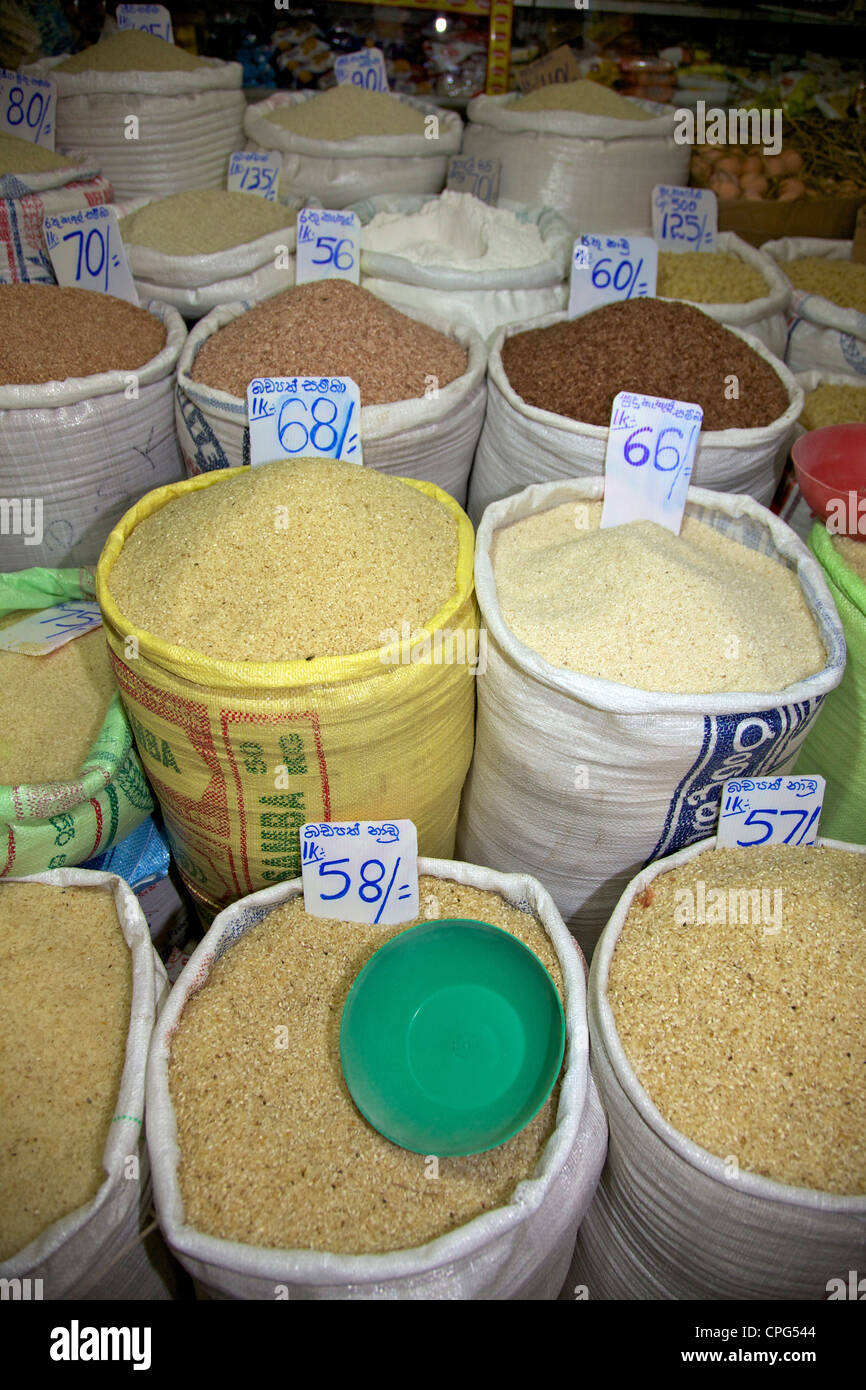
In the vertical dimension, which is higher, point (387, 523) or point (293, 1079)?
point (387, 523)

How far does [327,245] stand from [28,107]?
0.94 meters

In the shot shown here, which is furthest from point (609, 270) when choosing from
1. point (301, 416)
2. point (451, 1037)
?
point (451, 1037)

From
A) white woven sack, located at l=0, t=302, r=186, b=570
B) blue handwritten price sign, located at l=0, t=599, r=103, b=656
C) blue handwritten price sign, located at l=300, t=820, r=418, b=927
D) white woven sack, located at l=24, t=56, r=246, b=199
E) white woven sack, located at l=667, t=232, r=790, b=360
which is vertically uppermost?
white woven sack, located at l=24, t=56, r=246, b=199

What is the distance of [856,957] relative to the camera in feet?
3.14

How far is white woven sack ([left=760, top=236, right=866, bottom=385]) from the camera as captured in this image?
1.72 meters

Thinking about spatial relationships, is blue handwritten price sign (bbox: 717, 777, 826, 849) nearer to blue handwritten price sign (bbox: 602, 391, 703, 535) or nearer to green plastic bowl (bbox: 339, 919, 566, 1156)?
green plastic bowl (bbox: 339, 919, 566, 1156)

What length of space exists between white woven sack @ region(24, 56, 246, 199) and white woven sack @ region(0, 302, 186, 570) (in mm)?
807

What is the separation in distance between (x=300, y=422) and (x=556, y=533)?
414 millimetres

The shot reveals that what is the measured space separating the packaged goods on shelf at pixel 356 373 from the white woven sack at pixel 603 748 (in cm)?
22

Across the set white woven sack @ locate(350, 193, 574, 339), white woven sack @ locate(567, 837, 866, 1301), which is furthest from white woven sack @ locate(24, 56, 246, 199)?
white woven sack @ locate(567, 837, 866, 1301)
